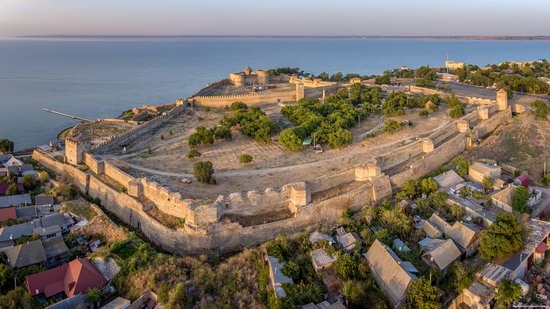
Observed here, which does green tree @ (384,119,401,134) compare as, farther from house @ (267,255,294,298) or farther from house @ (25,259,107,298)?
house @ (25,259,107,298)

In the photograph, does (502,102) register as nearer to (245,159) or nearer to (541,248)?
(541,248)

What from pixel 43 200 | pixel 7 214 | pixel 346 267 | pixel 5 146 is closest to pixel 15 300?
pixel 7 214

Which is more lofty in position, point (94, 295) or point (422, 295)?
point (422, 295)

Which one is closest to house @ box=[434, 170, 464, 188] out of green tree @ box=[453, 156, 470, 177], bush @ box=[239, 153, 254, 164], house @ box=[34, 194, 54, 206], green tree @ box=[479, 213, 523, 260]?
green tree @ box=[453, 156, 470, 177]

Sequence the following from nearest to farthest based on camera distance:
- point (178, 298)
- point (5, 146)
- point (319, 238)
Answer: point (178, 298)
point (319, 238)
point (5, 146)

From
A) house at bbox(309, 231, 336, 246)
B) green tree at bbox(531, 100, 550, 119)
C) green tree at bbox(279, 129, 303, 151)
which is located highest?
green tree at bbox(531, 100, 550, 119)

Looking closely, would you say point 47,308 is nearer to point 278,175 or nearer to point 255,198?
point 255,198

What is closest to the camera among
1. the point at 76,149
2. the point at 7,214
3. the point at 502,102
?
the point at 7,214
